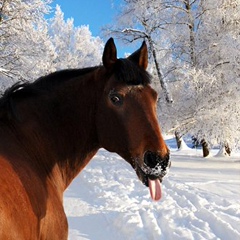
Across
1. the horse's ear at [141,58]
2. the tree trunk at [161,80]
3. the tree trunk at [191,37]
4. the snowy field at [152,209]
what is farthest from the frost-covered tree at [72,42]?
the horse's ear at [141,58]

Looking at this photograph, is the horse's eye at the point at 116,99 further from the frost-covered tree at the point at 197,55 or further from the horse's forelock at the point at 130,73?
the frost-covered tree at the point at 197,55

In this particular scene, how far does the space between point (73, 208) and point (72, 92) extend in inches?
156

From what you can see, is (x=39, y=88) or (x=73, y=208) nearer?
(x=39, y=88)

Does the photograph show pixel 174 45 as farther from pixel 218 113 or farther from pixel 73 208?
pixel 73 208

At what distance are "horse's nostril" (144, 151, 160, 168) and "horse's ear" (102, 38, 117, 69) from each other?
709 mm

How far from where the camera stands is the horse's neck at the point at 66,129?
213 centimetres

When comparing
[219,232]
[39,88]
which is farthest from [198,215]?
[39,88]

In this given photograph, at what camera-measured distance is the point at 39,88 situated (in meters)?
2.28

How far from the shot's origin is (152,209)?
5535 millimetres

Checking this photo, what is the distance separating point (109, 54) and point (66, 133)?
2.11ft

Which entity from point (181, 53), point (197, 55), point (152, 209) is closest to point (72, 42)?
point (181, 53)

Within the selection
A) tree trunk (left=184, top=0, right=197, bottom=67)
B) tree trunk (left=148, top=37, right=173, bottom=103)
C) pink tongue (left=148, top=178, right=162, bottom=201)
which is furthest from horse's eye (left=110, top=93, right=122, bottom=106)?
tree trunk (left=148, top=37, right=173, bottom=103)

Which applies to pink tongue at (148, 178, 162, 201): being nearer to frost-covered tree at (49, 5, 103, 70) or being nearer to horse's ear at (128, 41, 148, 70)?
horse's ear at (128, 41, 148, 70)

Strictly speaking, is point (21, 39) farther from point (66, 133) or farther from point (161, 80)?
point (66, 133)
